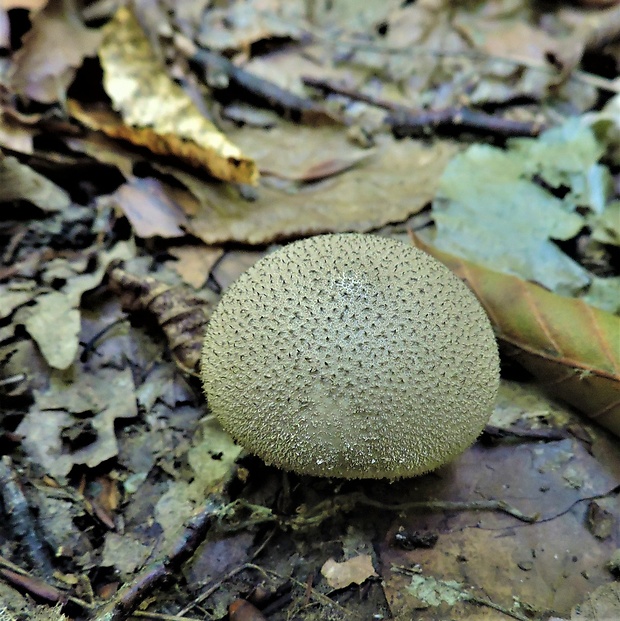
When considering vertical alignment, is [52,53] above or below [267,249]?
above

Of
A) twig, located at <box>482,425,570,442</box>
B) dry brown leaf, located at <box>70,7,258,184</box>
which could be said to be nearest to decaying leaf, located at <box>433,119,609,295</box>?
twig, located at <box>482,425,570,442</box>

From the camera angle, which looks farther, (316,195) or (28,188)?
(316,195)

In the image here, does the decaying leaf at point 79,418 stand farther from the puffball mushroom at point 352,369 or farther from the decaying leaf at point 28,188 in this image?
the decaying leaf at point 28,188

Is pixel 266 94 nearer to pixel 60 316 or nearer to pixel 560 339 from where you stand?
pixel 60 316

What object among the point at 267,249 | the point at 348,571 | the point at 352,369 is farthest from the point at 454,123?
the point at 348,571

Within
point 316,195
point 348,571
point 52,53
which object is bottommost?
point 348,571

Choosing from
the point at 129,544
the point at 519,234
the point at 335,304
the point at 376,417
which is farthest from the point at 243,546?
the point at 519,234
